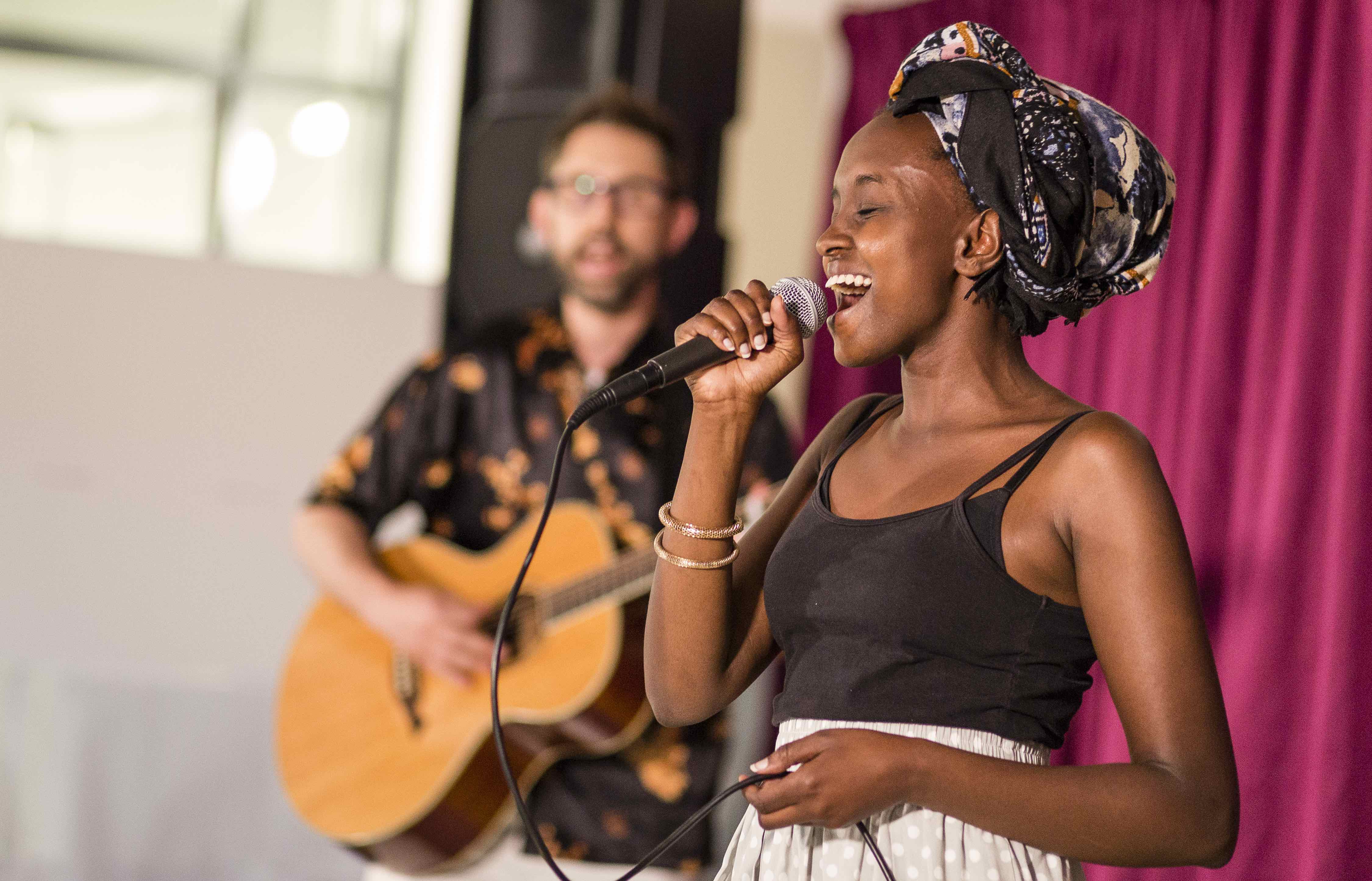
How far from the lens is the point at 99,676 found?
344 cm

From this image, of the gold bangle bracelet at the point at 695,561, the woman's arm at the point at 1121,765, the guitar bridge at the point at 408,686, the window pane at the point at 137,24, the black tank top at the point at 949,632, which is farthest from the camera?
the window pane at the point at 137,24

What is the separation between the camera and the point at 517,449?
2.85 metres

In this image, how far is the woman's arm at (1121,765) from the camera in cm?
92

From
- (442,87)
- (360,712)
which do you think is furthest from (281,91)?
(360,712)

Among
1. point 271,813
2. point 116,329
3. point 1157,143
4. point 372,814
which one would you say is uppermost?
point 1157,143

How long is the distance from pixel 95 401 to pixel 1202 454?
2.91 meters

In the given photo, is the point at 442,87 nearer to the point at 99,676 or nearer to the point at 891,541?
the point at 99,676

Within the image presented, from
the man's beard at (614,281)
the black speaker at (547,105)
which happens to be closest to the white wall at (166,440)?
the black speaker at (547,105)

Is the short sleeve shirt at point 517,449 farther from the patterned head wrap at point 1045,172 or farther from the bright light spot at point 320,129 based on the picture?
the patterned head wrap at point 1045,172

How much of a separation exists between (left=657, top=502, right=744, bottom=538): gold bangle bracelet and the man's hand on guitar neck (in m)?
1.52

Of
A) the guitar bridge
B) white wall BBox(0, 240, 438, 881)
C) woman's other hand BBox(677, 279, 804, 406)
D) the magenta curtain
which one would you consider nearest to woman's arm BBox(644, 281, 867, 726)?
woman's other hand BBox(677, 279, 804, 406)

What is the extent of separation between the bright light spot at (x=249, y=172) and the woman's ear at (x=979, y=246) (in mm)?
3284

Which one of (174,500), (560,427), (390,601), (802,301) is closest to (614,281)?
(560,427)

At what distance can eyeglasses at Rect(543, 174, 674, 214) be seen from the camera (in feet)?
9.46
